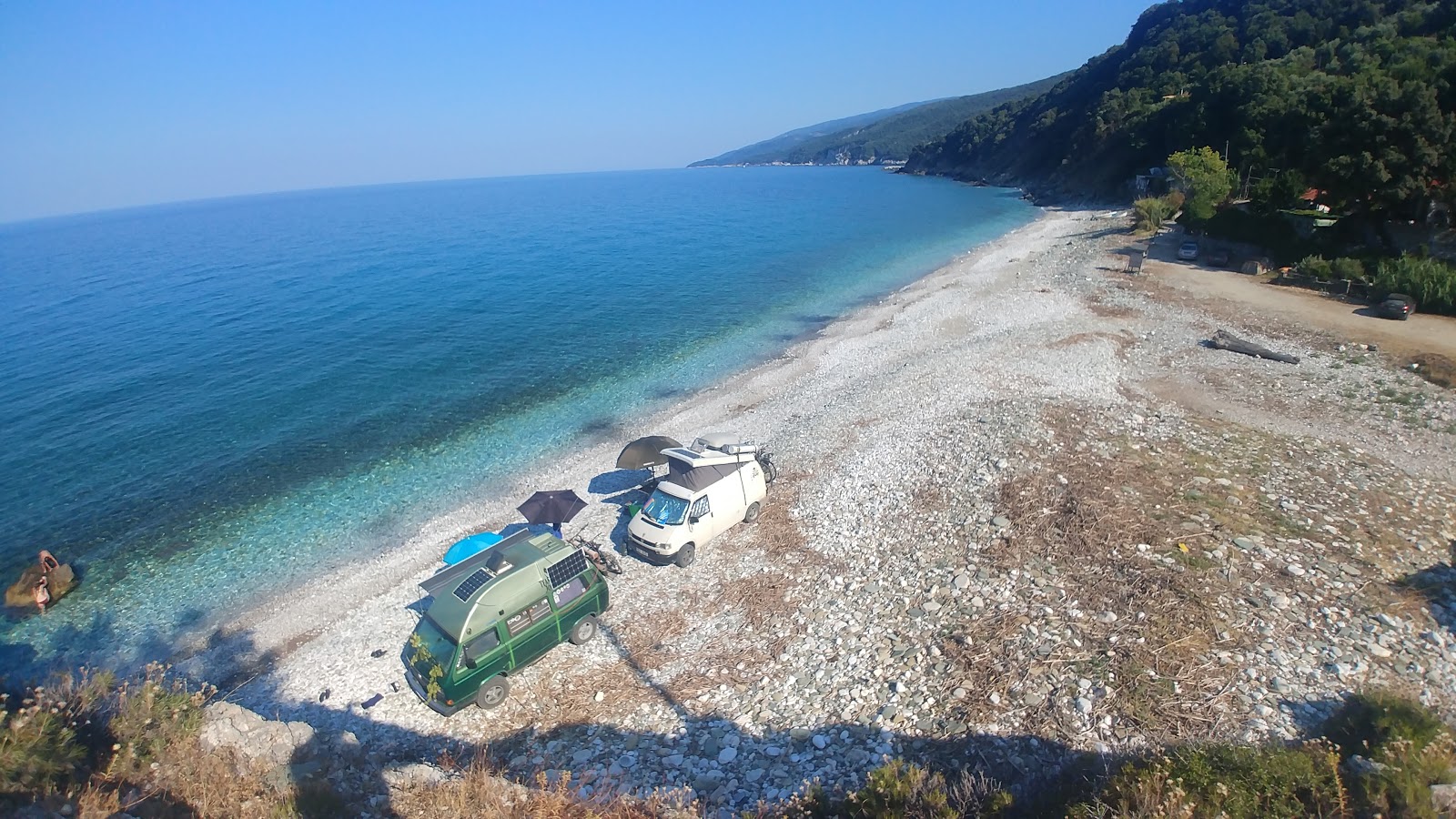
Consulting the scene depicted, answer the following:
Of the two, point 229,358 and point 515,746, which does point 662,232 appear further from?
point 515,746

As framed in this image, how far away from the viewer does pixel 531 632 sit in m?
13.7

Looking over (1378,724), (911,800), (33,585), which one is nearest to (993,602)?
(1378,724)

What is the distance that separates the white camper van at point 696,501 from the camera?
17.3 m

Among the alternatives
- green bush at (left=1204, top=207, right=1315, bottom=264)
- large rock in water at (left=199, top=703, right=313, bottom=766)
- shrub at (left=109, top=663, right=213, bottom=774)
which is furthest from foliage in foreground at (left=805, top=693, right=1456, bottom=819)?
green bush at (left=1204, top=207, right=1315, bottom=264)

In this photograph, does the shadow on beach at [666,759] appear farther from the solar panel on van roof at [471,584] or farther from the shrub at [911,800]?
the solar panel on van roof at [471,584]

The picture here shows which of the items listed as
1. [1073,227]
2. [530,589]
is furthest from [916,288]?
[530,589]

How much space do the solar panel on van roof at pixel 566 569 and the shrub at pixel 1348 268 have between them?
40.1 m

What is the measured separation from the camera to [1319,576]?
12820 millimetres

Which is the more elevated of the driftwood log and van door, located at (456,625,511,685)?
the driftwood log

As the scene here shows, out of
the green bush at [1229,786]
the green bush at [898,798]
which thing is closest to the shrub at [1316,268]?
the green bush at [1229,786]

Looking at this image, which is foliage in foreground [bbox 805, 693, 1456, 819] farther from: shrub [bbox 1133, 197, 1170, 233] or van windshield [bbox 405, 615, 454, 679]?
shrub [bbox 1133, 197, 1170, 233]

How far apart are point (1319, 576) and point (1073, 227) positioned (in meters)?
64.5

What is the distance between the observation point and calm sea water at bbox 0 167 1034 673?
21.4 meters

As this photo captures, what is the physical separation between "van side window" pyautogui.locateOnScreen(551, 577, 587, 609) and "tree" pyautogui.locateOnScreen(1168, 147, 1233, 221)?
2012 inches
